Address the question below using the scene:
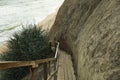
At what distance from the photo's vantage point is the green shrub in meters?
11.1

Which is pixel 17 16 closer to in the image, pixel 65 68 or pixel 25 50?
pixel 25 50

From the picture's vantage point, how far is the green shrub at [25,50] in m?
11.1

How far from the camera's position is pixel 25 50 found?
11.4m

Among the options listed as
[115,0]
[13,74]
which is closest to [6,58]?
[13,74]

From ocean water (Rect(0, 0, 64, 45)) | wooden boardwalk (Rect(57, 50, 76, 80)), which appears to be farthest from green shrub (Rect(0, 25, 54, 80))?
ocean water (Rect(0, 0, 64, 45))

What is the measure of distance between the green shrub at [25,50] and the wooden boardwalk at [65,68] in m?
0.83

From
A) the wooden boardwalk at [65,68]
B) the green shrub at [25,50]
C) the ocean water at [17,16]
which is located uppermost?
the ocean water at [17,16]

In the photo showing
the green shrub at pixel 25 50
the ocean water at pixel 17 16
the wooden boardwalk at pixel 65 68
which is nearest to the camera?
the wooden boardwalk at pixel 65 68

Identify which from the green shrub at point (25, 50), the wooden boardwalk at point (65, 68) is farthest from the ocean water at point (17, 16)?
the wooden boardwalk at point (65, 68)

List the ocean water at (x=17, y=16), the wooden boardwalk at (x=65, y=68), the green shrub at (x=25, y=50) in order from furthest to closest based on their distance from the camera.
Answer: the ocean water at (x=17, y=16) → the green shrub at (x=25, y=50) → the wooden boardwalk at (x=65, y=68)

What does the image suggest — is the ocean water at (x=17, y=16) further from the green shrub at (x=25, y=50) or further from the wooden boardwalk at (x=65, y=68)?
the wooden boardwalk at (x=65, y=68)

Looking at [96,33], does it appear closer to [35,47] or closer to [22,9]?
[35,47]

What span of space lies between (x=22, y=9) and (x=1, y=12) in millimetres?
5009

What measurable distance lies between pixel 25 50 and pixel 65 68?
2048 millimetres
